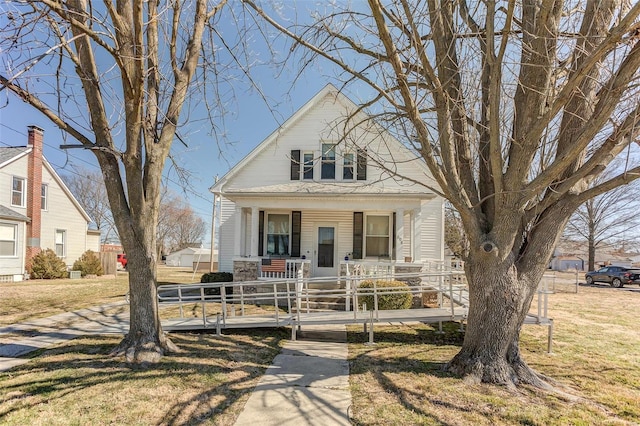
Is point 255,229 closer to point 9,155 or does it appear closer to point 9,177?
point 9,177

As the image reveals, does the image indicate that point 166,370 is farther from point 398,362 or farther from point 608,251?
point 608,251

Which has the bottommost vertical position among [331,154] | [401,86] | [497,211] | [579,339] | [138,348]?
[579,339]

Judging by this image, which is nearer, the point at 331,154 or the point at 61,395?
the point at 61,395

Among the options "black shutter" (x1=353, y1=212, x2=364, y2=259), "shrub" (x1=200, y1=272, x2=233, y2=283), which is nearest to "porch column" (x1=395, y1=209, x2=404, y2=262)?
"black shutter" (x1=353, y1=212, x2=364, y2=259)

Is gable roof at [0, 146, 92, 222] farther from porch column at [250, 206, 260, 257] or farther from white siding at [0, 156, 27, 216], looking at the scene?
porch column at [250, 206, 260, 257]

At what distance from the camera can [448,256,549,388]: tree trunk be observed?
4457 millimetres

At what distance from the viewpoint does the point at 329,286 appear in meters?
11.1

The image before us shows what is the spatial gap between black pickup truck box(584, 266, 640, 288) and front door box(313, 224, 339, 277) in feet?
68.3

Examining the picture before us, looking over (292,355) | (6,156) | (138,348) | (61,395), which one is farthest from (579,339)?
(6,156)

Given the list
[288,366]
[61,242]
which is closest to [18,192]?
[61,242]

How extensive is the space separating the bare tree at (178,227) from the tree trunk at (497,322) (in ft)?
170

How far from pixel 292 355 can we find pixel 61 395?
3.20 m

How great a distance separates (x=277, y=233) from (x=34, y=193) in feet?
53.1

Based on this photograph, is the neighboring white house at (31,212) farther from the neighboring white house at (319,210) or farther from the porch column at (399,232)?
the porch column at (399,232)
